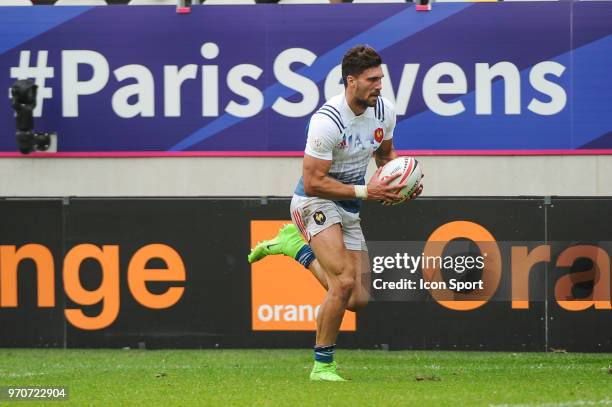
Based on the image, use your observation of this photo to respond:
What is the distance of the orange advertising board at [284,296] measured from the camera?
1209 cm

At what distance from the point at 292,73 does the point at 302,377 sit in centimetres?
673

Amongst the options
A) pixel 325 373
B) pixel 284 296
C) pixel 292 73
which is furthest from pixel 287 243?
pixel 292 73

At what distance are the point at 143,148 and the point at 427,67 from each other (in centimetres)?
369

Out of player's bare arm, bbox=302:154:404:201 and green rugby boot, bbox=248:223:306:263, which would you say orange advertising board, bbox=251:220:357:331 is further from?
player's bare arm, bbox=302:154:404:201

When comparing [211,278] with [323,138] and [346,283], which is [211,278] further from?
[323,138]

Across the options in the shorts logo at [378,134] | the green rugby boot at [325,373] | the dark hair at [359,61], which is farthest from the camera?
the shorts logo at [378,134]

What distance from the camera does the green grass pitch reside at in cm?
797

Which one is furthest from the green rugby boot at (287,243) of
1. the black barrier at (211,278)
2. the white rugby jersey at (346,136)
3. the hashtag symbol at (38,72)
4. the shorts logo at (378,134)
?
the hashtag symbol at (38,72)

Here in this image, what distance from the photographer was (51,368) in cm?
1088

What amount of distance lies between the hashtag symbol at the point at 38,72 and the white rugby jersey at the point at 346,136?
7244 millimetres

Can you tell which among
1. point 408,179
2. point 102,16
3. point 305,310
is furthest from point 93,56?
point 408,179

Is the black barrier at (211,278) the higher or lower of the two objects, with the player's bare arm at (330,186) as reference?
lower

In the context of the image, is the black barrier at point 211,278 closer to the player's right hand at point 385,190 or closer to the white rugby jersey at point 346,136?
the white rugby jersey at point 346,136

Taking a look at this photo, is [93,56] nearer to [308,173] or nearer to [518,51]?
[518,51]
